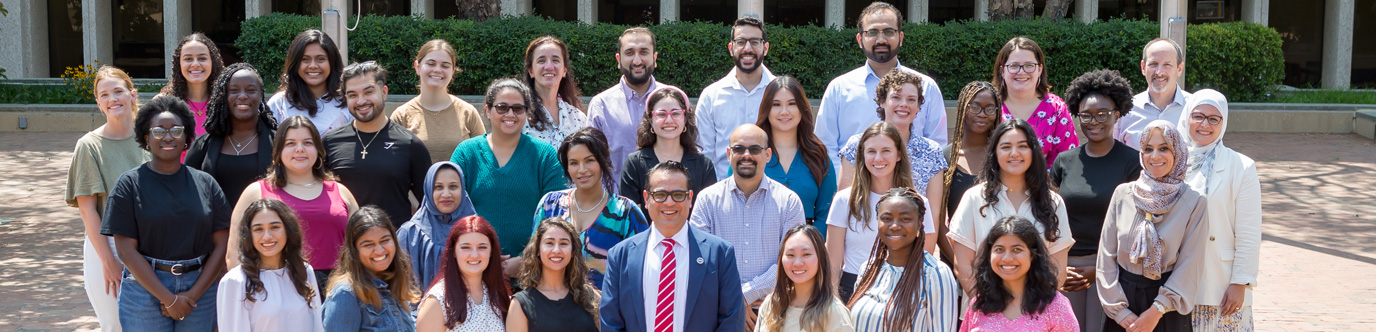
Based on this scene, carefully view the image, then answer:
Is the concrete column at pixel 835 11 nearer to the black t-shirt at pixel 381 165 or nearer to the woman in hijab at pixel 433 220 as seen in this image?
the black t-shirt at pixel 381 165

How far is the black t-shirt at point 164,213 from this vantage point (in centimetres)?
477

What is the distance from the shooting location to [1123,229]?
483cm

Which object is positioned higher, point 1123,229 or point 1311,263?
point 1123,229

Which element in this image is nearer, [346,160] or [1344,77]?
[346,160]

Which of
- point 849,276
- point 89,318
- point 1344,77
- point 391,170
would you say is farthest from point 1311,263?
point 1344,77

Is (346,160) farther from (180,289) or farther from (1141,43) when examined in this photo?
(1141,43)

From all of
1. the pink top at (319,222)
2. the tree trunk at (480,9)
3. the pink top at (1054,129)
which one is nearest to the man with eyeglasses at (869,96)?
the pink top at (1054,129)

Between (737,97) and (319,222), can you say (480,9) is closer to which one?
(737,97)

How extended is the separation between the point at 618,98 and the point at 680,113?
1080 millimetres

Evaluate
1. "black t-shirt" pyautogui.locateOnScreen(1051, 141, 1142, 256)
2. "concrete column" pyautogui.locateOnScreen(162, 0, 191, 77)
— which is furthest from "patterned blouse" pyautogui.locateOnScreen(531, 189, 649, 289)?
"concrete column" pyautogui.locateOnScreen(162, 0, 191, 77)

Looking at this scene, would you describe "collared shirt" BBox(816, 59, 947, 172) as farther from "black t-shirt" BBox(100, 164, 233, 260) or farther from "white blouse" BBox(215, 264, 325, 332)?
"black t-shirt" BBox(100, 164, 233, 260)

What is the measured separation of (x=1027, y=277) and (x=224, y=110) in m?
3.72

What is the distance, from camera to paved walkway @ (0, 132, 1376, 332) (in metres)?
6.71

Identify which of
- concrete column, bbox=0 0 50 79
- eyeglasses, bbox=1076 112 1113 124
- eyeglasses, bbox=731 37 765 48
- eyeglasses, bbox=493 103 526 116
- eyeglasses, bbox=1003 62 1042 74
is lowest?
eyeglasses, bbox=1076 112 1113 124
